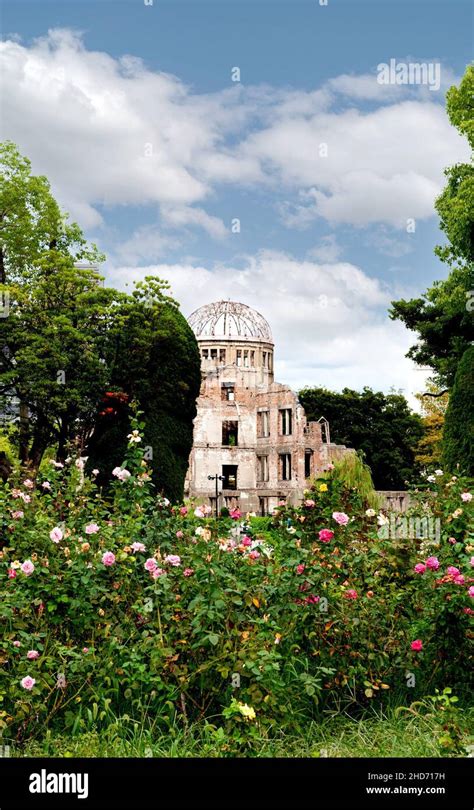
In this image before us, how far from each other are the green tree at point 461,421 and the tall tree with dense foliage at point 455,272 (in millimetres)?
5654

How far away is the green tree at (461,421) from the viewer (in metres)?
20.3

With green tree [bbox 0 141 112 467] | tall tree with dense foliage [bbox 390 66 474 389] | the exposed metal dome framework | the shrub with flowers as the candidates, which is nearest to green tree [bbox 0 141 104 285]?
green tree [bbox 0 141 112 467]

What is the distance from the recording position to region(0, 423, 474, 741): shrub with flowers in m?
6.06

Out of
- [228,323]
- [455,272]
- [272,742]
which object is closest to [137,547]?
[272,742]

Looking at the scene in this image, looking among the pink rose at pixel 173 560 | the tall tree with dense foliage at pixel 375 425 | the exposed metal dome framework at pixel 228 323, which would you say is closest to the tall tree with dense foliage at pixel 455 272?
the pink rose at pixel 173 560

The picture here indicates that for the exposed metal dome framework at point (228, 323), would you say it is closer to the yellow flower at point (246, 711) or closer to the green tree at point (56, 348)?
the green tree at point (56, 348)

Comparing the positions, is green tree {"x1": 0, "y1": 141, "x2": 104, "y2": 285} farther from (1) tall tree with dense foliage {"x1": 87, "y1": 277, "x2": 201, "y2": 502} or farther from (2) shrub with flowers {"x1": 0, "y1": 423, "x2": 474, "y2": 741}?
(2) shrub with flowers {"x1": 0, "y1": 423, "x2": 474, "y2": 741}

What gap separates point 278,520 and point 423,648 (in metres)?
1.65

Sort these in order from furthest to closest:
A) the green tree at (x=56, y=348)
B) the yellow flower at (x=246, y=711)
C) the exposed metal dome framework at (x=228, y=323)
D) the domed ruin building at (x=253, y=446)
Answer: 1. the exposed metal dome framework at (x=228, y=323)
2. the domed ruin building at (x=253, y=446)
3. the green tree at (x=56, y=348)
4. the yellow flower at (x=246, y=711)

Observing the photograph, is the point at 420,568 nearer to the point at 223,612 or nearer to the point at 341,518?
the point at 341,518
